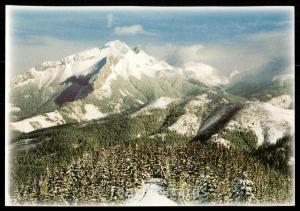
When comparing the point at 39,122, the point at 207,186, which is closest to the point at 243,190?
the point at 207,186

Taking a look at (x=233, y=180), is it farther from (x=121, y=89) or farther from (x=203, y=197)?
(x=121, y=89)

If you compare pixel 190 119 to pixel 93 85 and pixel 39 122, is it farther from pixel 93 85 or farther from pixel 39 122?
pixel 39 122

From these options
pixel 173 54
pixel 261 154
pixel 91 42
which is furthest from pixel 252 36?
pixel 91 42

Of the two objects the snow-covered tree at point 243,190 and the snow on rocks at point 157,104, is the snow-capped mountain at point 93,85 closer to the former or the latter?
the snow on rocks at point 157,104

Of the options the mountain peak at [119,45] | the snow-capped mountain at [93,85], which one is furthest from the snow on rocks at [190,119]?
the mountain peak at [119,45]

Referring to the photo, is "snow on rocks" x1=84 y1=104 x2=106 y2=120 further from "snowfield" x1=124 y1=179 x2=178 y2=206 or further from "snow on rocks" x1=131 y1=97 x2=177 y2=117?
"snowfield" x1=124 y1=179 x2=178 y2=206

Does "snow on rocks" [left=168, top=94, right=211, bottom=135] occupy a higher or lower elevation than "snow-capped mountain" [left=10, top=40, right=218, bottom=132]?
lower

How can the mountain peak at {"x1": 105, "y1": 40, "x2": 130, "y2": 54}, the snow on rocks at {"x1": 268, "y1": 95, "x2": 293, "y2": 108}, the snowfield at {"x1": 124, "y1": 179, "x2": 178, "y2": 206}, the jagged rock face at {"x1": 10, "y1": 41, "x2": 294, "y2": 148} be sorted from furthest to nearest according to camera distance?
1. the mountain peak at {"x1": 105, "y1": 40, "x2": 130, "y2": 54}
2. the jagged rock face at {"x1": 10, "y1": 41, "x2": 294, "y2": 148}
3. the snow on rocks at {"x1": 268, "y1": 95, "x2": 293, "y2": 108}
4. the snowfield at {"x1": 124, "y1": 179, "x2": 178, "y2": 206}

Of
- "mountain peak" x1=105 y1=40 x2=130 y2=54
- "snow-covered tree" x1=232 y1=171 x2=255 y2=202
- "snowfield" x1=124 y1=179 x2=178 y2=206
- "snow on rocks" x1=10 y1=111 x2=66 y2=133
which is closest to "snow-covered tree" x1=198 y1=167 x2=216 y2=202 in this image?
"snow-covered tree" x1=232 y1=171 x2=255 y2=202
